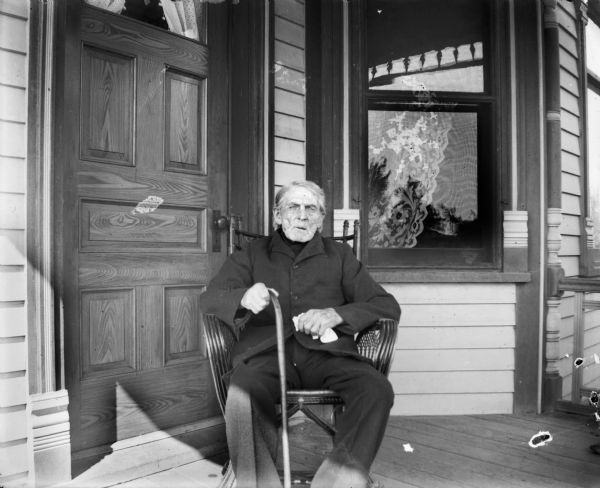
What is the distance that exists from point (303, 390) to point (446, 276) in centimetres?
147

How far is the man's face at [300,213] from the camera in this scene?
2256 mm

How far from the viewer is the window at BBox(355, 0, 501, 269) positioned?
322 cm

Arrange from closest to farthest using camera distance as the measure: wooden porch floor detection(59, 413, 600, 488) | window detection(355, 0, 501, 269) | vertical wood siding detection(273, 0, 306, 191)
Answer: wooden porch floor detection(59, 413, 600, 488), vertical wood siding detection(273, 0, 306, 191), window detection(355, 0, 501, 269)

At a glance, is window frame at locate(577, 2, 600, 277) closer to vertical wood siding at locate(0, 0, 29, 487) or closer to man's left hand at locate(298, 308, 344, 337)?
man's left hand at locate(298, 308, 344, 337)

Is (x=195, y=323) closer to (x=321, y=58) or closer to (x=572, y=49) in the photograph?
(x=321, y=58)

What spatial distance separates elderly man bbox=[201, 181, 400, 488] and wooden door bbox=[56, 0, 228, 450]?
47 cm

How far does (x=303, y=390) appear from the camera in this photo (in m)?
1.93

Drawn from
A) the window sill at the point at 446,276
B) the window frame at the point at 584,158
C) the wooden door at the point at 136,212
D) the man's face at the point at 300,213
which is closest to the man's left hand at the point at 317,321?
the man's face at the point at 300,213

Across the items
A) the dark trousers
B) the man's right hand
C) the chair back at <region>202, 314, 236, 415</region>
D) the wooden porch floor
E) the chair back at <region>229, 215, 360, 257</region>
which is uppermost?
the chair back at <region>229, 215, 360, 257</region>

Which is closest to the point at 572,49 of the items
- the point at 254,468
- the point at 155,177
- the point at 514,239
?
the point at 514,239

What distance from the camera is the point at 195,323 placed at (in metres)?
2.65

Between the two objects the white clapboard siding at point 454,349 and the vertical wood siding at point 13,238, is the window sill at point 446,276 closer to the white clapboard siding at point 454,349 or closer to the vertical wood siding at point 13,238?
the white clapboard siding at point 454,349

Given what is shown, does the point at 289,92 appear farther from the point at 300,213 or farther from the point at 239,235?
the point at 300,213

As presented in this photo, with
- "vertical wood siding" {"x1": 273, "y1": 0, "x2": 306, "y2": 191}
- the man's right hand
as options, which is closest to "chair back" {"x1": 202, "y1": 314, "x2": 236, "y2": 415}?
the man's right hand
